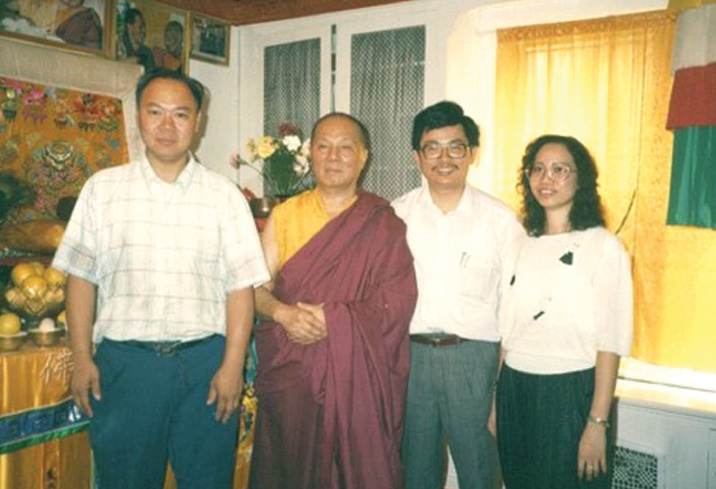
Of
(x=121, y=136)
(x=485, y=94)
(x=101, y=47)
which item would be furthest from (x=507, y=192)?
(x=101, y=47)

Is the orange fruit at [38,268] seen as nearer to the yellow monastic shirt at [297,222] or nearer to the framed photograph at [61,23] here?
the yellow monastic shirt at [297,222]

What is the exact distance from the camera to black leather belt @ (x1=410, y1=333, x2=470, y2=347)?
1.89 m

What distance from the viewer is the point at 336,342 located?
5.95ft

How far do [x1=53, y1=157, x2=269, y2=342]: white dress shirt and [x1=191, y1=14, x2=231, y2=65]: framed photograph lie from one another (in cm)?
188

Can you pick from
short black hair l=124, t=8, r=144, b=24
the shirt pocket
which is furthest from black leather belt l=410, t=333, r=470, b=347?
short black hair l=124, t=8, r=144, b=24

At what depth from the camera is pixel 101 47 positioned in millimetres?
2773

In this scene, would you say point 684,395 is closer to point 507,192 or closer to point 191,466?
point 507,192

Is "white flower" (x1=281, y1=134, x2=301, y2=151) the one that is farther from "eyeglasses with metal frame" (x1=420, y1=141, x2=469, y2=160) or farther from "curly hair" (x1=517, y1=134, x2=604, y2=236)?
"curly hair" (x1=517, y1=134, x2=604, y2=236)

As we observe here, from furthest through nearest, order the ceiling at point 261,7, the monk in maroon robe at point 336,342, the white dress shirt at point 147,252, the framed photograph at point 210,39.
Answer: the framed photograph at point 210,39 < the ceiling at point 261,7 < the monk in maroon robe at point 336,342 < the white dress shirt at point 147,252

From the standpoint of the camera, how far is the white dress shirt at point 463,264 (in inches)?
74.9

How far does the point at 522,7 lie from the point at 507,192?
875 mm

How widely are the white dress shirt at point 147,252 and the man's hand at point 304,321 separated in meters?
0.21

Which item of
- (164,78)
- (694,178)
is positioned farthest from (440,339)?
(694,178)

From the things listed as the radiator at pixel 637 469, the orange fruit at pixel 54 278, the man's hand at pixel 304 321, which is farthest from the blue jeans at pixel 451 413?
the orange fruit at pixel 54 278
